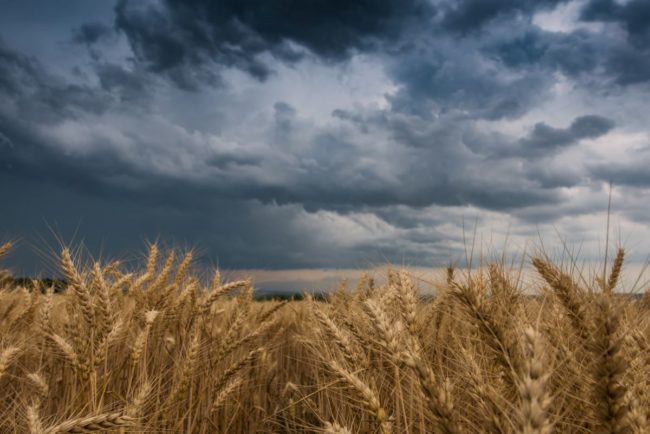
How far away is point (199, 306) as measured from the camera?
3.61 meters

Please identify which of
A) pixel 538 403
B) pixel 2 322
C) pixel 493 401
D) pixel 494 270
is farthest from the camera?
pixel 2 322

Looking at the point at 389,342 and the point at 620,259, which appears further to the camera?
the point at 620,259

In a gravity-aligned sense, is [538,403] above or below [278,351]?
above

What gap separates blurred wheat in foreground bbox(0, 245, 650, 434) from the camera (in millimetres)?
1521

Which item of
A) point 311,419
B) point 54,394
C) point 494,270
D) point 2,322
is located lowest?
point 311,419

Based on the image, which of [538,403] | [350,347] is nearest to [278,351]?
[350,347]

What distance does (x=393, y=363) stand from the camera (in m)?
2.15

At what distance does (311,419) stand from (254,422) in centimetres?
52

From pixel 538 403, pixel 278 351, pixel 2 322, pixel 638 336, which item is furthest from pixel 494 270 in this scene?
pixel 2 322

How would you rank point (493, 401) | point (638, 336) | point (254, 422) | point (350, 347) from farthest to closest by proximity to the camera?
point (254, 422) < point (350, 347) < point (638, 336) < point (493, 401)

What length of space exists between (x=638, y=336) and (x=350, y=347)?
1449 mm

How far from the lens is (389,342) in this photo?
2.03m

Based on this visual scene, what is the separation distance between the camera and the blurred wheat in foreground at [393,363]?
1521 millimetres

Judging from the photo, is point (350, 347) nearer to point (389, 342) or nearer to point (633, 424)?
point (389, 342)
